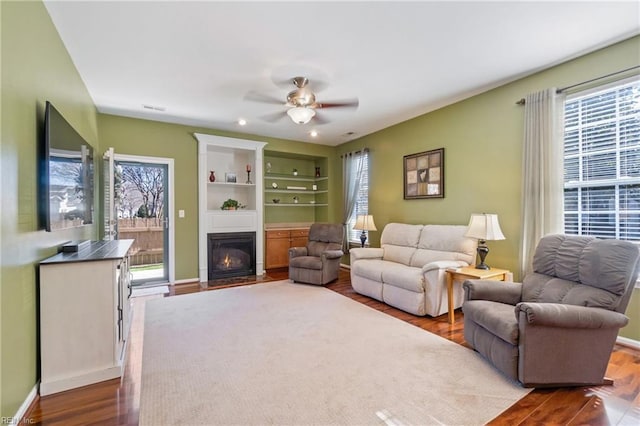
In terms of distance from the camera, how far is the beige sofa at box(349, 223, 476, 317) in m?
3.50

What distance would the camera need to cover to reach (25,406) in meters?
1.82

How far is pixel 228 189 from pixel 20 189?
4.34 meters

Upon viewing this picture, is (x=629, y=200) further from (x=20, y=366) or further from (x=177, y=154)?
(x=177, y=154)

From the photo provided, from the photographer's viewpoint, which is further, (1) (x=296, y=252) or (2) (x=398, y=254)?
(1) (x=296, y=252)

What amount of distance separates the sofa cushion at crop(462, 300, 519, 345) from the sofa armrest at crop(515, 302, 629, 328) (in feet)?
0.55

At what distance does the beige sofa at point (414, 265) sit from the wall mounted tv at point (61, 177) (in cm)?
349

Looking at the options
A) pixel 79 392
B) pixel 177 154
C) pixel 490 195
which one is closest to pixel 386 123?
pixel 490 195

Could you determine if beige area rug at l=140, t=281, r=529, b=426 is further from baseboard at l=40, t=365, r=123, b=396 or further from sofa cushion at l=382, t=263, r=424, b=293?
sofa cushion at l=382, t=263, r=424, b=293

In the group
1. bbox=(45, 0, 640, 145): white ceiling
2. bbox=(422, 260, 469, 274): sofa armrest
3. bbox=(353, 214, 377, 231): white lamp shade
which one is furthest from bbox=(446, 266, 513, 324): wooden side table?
bbox=(45, 0, 640, 145): white ceiling

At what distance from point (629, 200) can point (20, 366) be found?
4.98 m

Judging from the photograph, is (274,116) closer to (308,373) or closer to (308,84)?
(308,84)

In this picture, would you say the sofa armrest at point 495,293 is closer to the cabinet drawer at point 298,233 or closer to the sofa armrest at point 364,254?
the sofa armrest at point 364,254

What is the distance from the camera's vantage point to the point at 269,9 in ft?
7.34

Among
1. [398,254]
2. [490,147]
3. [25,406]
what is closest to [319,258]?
[398,254]
